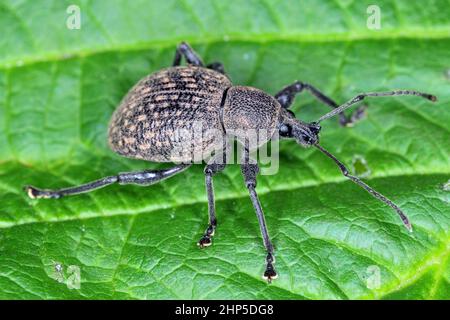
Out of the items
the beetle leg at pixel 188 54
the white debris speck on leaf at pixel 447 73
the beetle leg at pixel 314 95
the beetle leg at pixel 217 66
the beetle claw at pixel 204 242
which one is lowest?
the beetle claw at pixel 204 242

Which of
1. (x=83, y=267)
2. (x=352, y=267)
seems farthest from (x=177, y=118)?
(x=352, y=267)

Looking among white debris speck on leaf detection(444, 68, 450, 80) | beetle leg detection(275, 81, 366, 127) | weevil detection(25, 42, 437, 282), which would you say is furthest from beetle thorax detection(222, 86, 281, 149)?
white debris speck on leaf detection(444, 68, 450, 80)

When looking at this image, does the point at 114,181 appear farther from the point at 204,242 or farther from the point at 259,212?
the point at 259,212

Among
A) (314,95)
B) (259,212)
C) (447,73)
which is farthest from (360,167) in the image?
(447,73)

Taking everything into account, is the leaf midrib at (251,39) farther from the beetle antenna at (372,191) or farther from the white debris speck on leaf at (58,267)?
the white debris speck on leaf at (58,267)

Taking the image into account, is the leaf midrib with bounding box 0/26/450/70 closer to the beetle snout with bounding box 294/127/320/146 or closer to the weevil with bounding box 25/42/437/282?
the weevil with bounding box 25/42/437/282

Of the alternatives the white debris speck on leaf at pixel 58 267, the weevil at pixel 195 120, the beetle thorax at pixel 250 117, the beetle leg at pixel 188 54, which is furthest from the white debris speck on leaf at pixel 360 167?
the white debris speck on leaf at pixel 58 267
